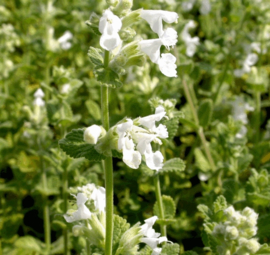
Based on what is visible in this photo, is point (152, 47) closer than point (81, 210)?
Yes

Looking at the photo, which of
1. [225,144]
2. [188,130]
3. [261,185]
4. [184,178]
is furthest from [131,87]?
[261,185]

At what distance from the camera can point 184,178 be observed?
3.33m

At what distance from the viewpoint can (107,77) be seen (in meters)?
1.45

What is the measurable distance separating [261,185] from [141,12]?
1400mm

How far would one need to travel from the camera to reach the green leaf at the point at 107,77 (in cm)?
142

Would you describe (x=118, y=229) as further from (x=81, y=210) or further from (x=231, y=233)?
(x=231, y=233)

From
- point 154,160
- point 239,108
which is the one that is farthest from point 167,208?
point 239,108

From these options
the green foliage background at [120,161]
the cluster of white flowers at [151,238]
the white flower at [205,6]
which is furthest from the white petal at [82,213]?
the white flower at [205,6]

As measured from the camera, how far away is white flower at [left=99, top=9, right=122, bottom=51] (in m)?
1.35

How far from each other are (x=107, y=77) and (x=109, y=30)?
0.58 feet

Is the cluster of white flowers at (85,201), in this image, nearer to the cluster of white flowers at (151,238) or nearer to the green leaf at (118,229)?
the green leaf at (118,229)

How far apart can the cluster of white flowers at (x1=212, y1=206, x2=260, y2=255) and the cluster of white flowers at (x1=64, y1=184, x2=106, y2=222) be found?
1.81ft

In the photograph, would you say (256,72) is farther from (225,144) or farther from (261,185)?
(261,185)

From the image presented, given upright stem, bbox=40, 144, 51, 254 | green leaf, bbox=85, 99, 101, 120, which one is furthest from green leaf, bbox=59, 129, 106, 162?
green leaf, bbox=85, 99, 101, 120
